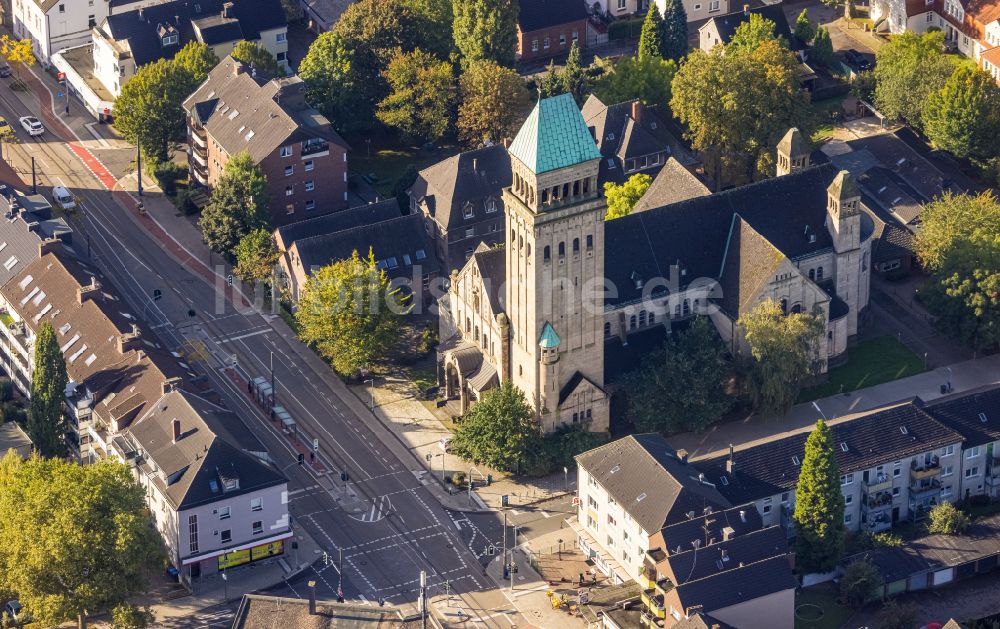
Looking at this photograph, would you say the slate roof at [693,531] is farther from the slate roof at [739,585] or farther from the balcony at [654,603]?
the slate roof at [739,585]

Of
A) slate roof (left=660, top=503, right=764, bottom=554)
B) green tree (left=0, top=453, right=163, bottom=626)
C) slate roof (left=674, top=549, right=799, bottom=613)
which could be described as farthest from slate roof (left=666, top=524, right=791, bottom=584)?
green tree (left=0, top=453, right=163, bottom=626)

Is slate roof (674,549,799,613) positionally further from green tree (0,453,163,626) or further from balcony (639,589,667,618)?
green tree (0,453,163,626)

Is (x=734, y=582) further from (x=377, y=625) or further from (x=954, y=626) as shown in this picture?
(x=377, y=625)

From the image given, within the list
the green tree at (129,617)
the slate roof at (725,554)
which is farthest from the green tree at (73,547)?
the slate roof at (725,554)

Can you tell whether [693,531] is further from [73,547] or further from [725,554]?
[73,547]

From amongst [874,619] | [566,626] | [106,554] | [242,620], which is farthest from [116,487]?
[874,619]

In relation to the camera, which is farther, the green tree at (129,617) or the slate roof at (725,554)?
the slate roof at (725,554)

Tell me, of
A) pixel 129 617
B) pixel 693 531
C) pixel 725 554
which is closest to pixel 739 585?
pixel 725 554
